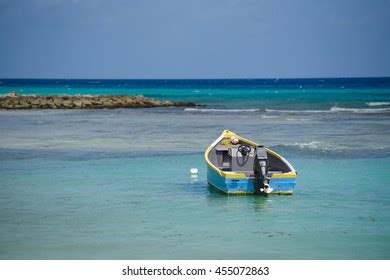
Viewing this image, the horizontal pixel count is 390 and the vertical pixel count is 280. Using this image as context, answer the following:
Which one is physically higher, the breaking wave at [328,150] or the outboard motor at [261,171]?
the outboard motor at [261,171]

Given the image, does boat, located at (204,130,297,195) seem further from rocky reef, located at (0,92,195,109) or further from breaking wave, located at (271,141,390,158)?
rocky reef, located at (0,92,195,109)

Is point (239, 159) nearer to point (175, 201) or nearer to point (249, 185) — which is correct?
point (249, 185)

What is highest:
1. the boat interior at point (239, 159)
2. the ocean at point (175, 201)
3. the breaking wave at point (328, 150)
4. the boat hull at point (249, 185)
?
the boat interior at point (239, 159)

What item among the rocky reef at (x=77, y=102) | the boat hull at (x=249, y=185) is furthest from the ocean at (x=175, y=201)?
the rocky reef at (x=77, y=102)

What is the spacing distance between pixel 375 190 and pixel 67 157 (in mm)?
7546

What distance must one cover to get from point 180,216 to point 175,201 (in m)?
1.08

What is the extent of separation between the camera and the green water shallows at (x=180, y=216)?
9.43 m

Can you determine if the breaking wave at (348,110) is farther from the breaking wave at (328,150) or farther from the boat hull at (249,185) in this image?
the boat hull at (249,185)

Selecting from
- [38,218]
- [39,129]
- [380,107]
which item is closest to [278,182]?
[38,218]

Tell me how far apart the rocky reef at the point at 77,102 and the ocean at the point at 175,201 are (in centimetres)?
1337

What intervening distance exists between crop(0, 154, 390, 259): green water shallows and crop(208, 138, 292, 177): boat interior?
51cm

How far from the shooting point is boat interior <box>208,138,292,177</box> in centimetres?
1320

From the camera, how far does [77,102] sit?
38094 mm
